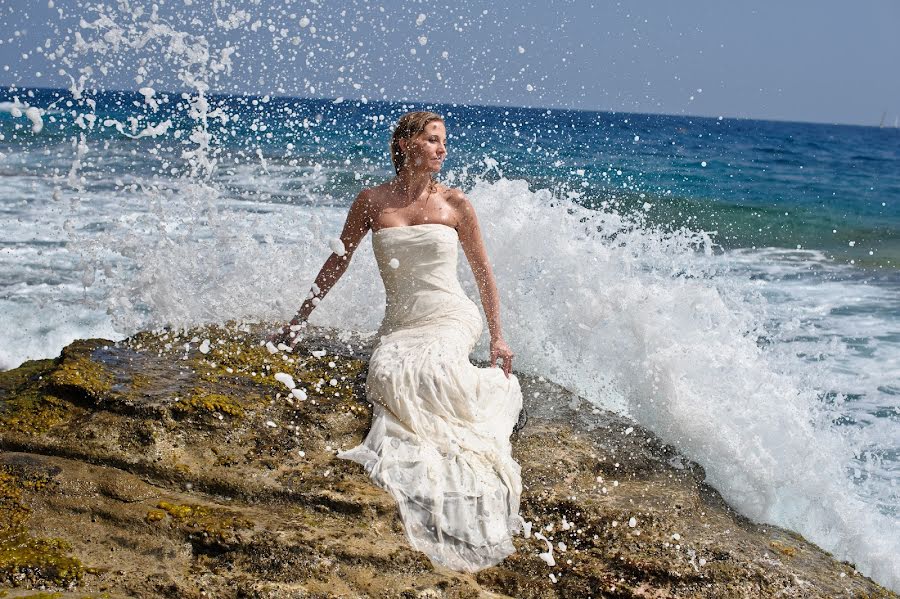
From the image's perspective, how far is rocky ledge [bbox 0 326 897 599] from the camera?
116 inches

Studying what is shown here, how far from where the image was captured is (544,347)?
20.2 ft

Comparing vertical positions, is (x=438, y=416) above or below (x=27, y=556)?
above

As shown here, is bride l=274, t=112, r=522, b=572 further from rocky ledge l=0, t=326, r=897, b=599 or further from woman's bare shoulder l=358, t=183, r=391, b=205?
rocky ledge l=0, t=326, r=897, b=599

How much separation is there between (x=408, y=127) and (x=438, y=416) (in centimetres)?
169

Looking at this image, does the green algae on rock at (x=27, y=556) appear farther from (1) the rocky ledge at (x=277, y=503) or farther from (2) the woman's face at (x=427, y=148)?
(2) the woman's face at (x=427, y=148)

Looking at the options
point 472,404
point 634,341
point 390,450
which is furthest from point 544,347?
point 390,450

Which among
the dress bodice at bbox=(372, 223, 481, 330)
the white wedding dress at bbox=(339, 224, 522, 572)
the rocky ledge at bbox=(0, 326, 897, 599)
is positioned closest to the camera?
the rocky ledge at bbox=(0, 326, 897, 599)

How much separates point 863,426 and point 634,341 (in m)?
2.77

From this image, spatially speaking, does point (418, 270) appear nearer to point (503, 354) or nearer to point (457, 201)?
point (457, 201)

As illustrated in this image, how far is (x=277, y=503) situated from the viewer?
3.41 m

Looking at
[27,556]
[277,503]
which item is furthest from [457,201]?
[27,556]

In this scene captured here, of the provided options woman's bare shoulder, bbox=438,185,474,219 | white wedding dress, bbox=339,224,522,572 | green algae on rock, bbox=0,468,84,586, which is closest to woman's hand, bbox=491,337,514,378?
white wedding dress, bbox=339,224,522,572

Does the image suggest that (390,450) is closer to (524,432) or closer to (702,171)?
(524,432)

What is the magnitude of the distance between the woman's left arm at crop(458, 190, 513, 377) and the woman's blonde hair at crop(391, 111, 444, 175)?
37 centimetres
